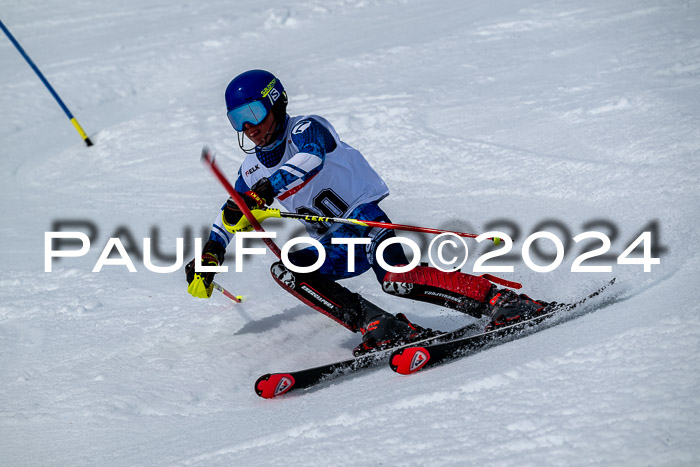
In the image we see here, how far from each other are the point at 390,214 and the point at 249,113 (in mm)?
2603

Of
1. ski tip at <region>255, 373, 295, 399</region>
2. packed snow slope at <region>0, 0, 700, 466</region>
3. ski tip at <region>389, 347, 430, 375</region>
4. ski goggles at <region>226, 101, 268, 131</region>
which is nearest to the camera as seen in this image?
packed snow slope at <region>0, 0, 700, 466</region>

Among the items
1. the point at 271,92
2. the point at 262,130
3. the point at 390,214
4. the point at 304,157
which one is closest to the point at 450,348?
the point at 304,157

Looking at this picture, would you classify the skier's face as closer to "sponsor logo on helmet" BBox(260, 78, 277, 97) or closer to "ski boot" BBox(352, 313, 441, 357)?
"sponsor logo on helmet" BBox(260, 78, 277, 97)

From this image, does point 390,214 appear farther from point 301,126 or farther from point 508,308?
point 508,308

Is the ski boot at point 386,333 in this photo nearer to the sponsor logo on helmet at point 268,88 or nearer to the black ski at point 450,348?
the black ski at point 450,348

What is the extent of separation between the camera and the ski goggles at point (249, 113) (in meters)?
4.07

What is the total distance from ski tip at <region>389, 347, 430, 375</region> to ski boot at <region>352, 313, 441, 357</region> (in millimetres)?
294

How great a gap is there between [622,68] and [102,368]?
6.32 metres

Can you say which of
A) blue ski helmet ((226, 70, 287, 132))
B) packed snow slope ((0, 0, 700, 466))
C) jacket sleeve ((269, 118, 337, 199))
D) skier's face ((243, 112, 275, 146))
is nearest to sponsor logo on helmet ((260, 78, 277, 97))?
blue ski helmet ((226, 70, 287, 132))

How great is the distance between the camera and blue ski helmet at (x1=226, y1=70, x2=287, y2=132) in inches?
160

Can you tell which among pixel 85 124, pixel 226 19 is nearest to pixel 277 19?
pixel 226 19

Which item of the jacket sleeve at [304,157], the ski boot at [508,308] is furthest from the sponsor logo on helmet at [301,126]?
the ski boot at [508,308]

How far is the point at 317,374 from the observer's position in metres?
3.91

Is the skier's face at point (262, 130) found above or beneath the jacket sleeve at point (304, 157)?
above
